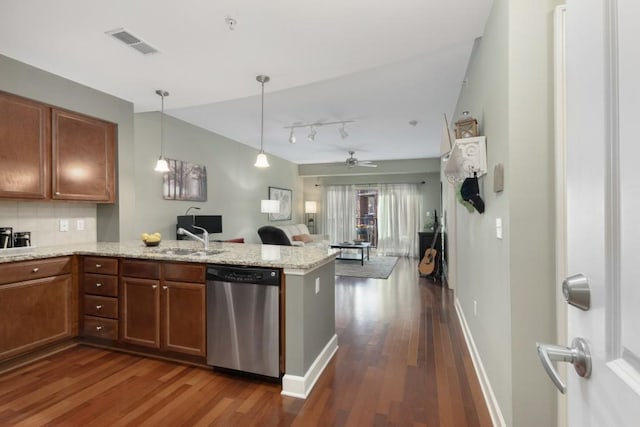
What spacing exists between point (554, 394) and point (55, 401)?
2.91 m

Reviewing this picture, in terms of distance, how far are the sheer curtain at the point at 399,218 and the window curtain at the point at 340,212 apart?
0.81 m

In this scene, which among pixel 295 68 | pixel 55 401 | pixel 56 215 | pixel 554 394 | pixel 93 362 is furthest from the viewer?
pixel 56 215

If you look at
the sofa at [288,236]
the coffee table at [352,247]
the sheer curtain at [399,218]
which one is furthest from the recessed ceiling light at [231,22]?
the sheer curtain at [399,218]

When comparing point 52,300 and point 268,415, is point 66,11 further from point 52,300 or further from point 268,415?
point 268,415

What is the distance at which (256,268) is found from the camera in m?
2.28

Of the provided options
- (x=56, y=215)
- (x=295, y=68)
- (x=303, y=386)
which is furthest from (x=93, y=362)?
(x=295, y=68)

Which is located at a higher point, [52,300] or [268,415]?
[52,300]

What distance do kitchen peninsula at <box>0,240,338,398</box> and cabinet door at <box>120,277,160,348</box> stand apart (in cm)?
1

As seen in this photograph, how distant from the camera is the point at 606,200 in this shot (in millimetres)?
516

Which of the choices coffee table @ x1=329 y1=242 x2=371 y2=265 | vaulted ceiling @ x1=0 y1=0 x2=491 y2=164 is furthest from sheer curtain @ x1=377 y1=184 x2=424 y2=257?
vaulted ceiling @ x1=0 y1=0 x2=491 y2=164

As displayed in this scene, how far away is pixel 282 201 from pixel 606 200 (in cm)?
781

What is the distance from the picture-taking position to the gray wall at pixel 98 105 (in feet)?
8.97

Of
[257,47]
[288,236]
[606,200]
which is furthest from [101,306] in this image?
[288,236]

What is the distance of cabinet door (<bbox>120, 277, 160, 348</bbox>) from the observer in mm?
2578
